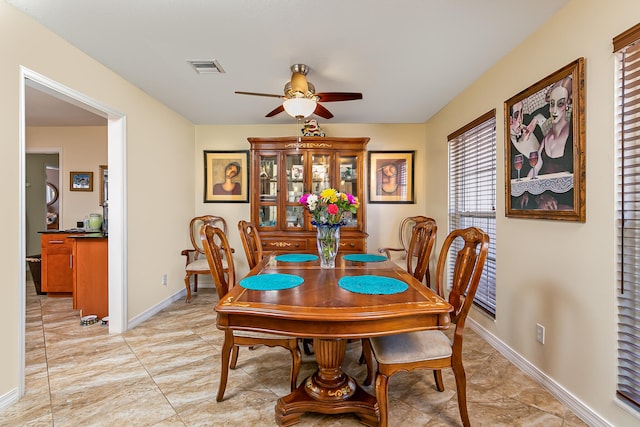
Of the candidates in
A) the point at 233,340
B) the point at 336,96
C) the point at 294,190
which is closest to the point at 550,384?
the point at 233,340

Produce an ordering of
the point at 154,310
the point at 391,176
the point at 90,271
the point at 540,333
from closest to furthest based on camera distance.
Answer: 1. the point at 540,333
2. the point at 90,271
3. the point at 154,310
4. the point at 391,176

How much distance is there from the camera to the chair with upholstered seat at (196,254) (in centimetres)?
374

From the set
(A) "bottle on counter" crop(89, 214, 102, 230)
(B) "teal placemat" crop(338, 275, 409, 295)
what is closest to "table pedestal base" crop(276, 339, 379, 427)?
(B) "teal placemat" crop(338, 275, 409, 295)

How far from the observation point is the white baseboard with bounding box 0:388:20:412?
1757 millimetres

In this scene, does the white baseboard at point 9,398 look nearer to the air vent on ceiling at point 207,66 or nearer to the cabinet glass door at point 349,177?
the air vent on ceiling at point 207,66

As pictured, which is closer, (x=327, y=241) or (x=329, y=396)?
(x=329, y=396)

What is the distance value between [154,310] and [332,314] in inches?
115

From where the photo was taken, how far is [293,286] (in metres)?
1.60

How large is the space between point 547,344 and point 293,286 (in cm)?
170

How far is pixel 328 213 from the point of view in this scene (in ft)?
6.44

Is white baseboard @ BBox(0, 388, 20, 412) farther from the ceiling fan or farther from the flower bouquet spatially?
the ceiling fan

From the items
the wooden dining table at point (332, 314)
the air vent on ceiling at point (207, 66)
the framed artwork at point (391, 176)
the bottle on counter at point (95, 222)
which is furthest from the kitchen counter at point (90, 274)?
the framed artwork at point (391, 176)

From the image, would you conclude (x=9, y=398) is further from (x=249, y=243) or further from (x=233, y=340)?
(x=249, y=243)

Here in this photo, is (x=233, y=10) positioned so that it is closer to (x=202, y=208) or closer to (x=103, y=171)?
(x=202, y=208)
